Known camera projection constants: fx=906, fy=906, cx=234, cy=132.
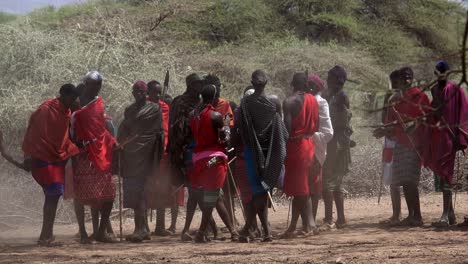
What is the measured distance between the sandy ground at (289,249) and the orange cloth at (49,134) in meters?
0.96

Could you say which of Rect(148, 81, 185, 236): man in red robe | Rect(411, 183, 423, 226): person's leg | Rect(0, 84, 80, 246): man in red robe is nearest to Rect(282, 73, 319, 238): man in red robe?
Rect(411, 183, 423, 226): person's leg

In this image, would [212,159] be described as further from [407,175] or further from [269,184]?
[407,175]

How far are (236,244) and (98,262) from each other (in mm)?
1637

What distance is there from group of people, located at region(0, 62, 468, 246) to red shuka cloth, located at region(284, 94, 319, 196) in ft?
0.03

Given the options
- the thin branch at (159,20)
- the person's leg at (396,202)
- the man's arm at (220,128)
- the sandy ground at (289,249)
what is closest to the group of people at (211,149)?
the man's arm at (220,128)

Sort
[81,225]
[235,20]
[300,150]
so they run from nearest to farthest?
[300,150], [81,225], [235,20]

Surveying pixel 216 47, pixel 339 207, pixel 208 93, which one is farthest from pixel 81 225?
pixel 216 47

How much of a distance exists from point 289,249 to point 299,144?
147 cm

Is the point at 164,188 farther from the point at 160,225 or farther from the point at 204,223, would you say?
the point at 204,223

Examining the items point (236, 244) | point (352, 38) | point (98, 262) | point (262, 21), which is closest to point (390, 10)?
point (352, 38)

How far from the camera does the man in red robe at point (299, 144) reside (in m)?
9.44

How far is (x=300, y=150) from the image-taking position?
948 centimetres

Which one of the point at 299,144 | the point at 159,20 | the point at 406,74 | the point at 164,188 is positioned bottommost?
the point at 164,188

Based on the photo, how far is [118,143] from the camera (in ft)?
32.3
